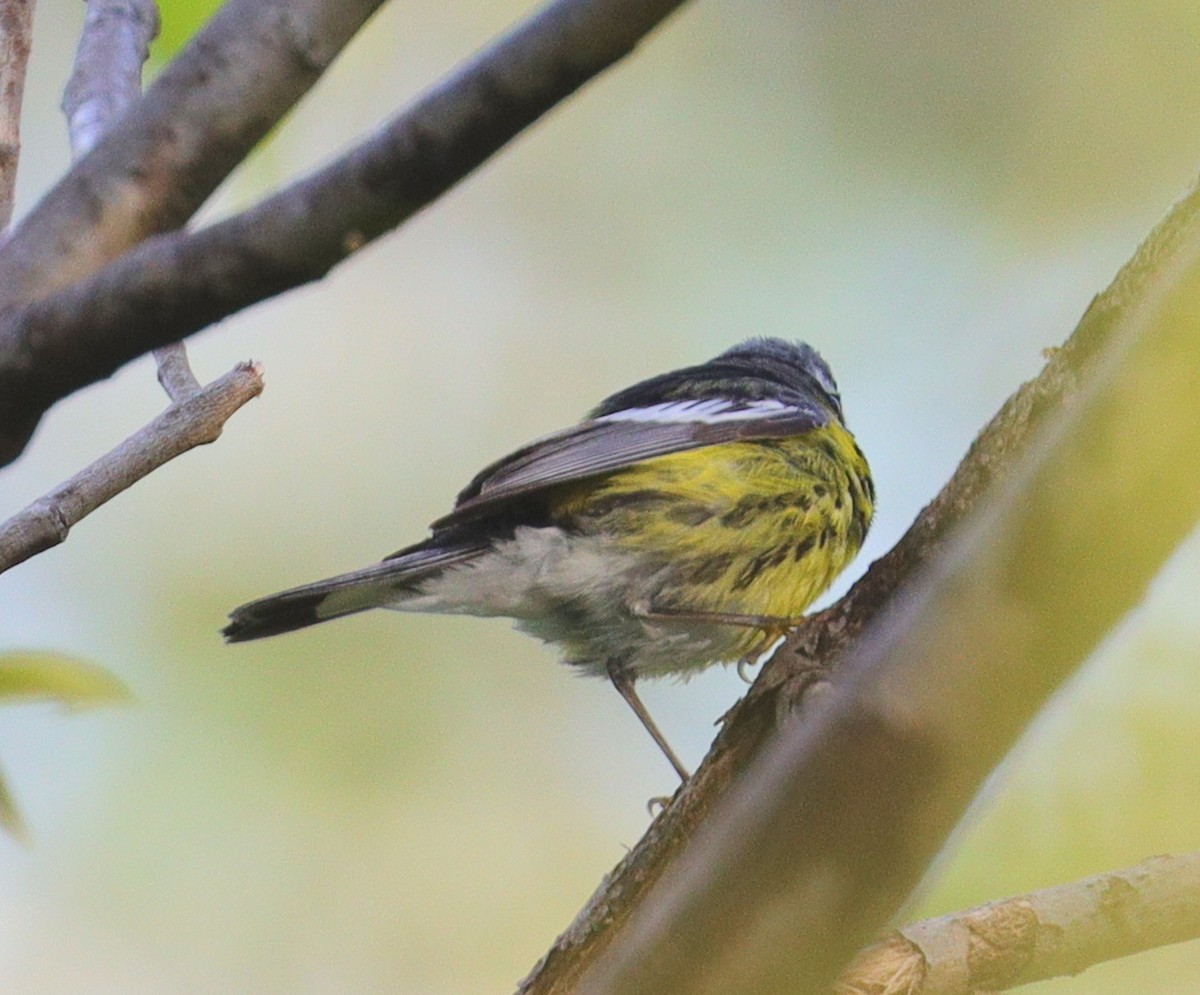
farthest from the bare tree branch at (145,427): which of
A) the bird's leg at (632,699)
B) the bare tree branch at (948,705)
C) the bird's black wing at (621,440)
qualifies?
the bird's leg at (632,699)

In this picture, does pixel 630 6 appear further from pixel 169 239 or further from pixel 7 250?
pixel 7 250

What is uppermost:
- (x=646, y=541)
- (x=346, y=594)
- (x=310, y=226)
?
(x=346, y=594)

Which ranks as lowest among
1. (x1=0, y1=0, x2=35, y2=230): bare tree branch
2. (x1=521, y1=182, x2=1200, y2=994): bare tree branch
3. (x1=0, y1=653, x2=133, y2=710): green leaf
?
(x1=521, y1=182, x2=1200, y2=994): bare tree branch

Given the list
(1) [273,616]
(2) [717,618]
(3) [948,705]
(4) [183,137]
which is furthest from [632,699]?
(3) [948,705]

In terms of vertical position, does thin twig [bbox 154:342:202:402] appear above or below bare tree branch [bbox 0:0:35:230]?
below

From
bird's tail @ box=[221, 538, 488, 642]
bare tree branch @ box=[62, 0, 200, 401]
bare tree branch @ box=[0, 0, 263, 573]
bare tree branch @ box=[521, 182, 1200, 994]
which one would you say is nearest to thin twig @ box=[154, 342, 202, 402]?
bare tree branch @ box=[0, 0, 263, 573]

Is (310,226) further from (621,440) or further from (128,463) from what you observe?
(621,440)

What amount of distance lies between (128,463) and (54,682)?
306 millimetres

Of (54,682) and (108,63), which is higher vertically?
(108,63)

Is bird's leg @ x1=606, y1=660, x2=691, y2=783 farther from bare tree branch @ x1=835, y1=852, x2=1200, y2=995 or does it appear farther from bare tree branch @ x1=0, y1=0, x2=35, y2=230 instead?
bare tree branch @ x1=0, y1=0, x2=35, y2=230

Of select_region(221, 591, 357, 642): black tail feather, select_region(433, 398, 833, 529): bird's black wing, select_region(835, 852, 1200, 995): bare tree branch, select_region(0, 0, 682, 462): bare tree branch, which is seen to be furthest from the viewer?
select_region(433, 398, 833, 529): bird's black wing

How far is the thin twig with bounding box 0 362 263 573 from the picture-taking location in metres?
1.46

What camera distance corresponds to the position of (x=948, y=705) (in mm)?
1003

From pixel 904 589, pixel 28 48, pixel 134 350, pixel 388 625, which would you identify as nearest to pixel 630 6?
pixel 134 350
